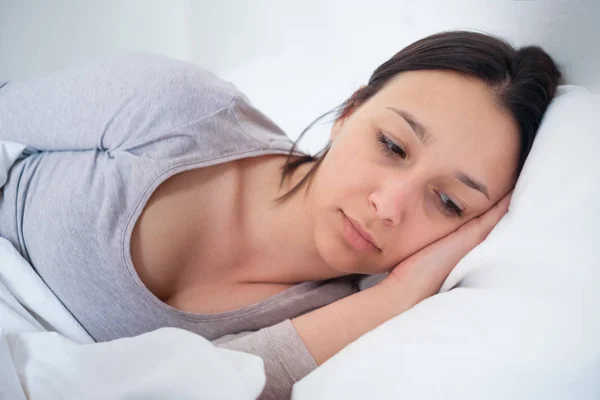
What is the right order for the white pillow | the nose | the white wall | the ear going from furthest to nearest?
the white wall → the ear → the nose → the white pillow

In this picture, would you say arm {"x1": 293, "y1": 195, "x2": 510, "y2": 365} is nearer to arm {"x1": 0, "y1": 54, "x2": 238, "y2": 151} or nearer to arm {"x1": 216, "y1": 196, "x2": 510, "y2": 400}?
arm {"x1": 216, "y1": 196, "x2": 510, "y2": 400}

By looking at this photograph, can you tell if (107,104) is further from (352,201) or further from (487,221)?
(487,221)

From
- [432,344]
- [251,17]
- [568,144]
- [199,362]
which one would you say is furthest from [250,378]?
[251,17]

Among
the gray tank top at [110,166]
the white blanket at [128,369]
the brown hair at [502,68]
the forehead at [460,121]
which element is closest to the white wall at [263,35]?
the brown hair at [502,68]

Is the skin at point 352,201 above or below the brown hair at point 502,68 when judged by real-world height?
below

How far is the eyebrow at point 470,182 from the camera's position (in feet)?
2.15

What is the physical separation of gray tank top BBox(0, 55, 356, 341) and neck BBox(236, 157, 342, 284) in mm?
50

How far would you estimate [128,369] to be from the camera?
0.50 m

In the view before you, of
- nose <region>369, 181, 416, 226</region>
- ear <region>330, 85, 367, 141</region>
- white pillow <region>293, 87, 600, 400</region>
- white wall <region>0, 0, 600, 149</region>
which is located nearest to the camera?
white pillow <region>293, 87, 600, 400</region>

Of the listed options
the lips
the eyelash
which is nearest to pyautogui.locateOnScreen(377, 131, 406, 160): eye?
the eyelash

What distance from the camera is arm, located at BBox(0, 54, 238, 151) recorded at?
0.72 m

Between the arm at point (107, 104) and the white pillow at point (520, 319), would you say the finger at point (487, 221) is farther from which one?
the arm at point (107, 104)

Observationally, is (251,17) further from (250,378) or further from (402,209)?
(250,378)

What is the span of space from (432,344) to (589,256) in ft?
0.72
